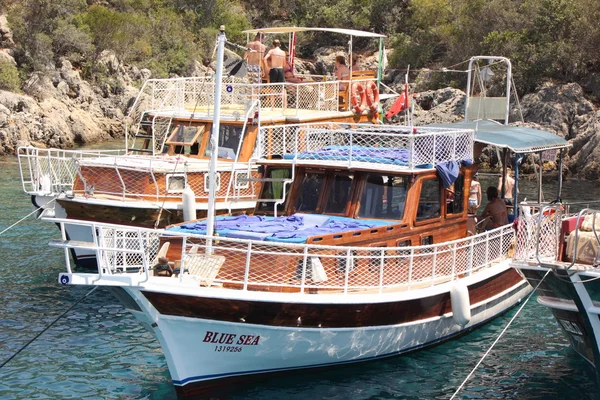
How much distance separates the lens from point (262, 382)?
13016mm

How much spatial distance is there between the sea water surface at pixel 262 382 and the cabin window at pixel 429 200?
2.31 m

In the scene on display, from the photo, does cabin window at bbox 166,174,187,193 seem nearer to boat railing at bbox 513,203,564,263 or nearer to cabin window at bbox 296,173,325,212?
cabin window at bbox 296,173,325,212

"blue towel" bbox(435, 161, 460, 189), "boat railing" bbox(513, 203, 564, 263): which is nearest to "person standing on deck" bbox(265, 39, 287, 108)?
"blue towel" bbox(435, 161, 460, 189)

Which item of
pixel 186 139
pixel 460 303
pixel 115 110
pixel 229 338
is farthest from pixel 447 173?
pixel 115 110

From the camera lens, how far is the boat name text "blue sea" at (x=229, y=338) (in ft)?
40.1

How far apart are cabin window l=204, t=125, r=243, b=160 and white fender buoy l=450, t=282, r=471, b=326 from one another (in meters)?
7.96

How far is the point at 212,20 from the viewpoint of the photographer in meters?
60.7

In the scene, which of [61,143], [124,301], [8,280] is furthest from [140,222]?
[61,143]

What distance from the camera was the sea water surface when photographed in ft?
42.6

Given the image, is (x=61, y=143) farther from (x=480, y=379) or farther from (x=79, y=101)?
(x=480, y=379)

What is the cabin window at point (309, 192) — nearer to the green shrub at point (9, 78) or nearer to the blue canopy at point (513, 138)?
the blue canopy at point (513, 138)

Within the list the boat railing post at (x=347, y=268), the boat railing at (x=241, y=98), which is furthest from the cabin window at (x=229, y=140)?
the boat railing post at (x=347, y=268)

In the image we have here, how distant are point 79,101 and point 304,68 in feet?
49.5

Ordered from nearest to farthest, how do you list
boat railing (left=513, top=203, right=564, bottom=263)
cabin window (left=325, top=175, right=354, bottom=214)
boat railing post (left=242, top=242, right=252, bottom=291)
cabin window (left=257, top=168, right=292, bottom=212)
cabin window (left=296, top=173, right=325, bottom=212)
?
1. boat railing post (left=242, top=242, right=252, bottom=291)
2. boat railing (left=513, top=203, right=564, bottom=263)
3. cabin window (left=325, top=175, right=354, bottom=214)
4. cabin window (left=296, top=173, right=325, bottom=212)
5. cabin window (left=257, top=168, right=292, bottom=212)
